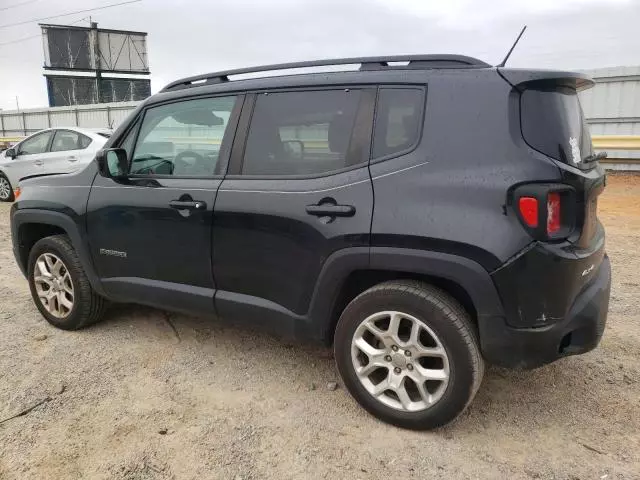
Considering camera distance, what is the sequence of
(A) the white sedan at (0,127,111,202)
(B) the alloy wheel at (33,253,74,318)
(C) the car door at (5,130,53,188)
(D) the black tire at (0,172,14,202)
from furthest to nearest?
(D) the black tire at (0,172,14,202), (C) the car door at (5,130,53,188), (A) the white sedan at (0,127,111,202), (B) the alloy wheel at (33,253,74,318)

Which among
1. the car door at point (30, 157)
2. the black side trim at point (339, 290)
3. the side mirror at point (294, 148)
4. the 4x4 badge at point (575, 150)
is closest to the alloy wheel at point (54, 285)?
the black side trim at point (339, 290)

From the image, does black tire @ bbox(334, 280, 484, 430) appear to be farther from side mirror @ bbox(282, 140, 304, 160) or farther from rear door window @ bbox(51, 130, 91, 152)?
rear door window @ bbox(51, 130, 91, 152)

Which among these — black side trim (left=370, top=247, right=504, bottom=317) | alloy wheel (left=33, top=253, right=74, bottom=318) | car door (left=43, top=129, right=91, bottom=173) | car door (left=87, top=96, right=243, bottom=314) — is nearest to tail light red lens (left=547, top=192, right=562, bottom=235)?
black side trim (left=370, top=247, right=504, bottom=317)

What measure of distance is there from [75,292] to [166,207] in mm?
1196

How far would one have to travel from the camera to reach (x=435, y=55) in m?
2.62

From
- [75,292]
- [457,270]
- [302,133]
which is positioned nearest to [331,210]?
[302,133]

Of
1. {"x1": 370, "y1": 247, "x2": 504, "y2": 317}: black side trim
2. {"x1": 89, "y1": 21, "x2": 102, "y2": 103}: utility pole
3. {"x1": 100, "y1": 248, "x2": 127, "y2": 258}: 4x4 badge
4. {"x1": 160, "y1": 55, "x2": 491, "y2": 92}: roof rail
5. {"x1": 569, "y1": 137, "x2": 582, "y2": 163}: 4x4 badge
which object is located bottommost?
{"x1": 100, "y1": 248, "x2": 127, "y2": 258}: 4x4 badge

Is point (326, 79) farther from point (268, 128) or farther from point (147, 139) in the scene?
point (147, 139)

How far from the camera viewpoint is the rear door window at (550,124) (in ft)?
7.61

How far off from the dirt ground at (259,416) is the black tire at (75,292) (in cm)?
10

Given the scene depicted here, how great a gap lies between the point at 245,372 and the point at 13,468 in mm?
1312

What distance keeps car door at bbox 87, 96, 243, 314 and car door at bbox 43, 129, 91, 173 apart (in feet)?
A: 23.4

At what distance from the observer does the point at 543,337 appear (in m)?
2.34

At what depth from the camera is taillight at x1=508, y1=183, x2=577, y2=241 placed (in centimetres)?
221
